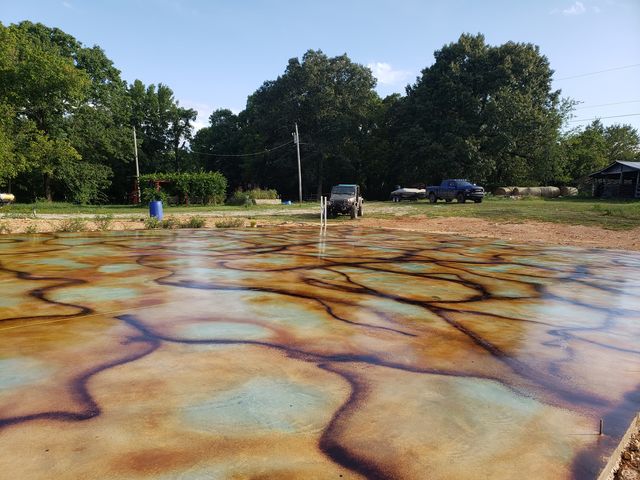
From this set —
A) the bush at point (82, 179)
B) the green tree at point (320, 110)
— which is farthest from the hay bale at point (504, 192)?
the bush at point (82, 179)

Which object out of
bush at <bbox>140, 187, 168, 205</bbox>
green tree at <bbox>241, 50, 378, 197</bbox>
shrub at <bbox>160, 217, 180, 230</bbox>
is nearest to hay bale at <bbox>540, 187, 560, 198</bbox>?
green tree at <bbox>241, 50, 378, 197</bbox>

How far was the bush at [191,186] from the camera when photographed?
29856 mm

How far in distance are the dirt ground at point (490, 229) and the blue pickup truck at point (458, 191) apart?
10523 mm

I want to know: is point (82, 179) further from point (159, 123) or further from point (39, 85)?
point (159, 123)

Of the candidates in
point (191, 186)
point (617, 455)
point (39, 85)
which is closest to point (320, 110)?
point (191, 186)

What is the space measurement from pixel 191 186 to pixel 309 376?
3042 cm

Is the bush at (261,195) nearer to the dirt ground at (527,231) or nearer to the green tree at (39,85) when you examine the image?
the green tree at (39,85)

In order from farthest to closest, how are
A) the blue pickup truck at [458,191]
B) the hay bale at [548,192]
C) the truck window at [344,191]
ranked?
the hay bale at [548,192]
the blue pickup truck at [458,191]
the truck window at [344,191]

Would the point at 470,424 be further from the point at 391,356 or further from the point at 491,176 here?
the point at 491,176

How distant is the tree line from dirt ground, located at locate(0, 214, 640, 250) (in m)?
16.9

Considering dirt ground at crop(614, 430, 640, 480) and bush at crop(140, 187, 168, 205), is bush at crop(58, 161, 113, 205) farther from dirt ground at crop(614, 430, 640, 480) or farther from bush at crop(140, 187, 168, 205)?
dirt ground at crop(614, 430, 640, 480)

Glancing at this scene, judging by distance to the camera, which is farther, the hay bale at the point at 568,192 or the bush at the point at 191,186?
the hay bale at the point at 568,192

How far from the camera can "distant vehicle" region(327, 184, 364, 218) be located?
19406 millimetres

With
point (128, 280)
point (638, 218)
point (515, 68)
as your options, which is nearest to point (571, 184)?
point (515, 68)
